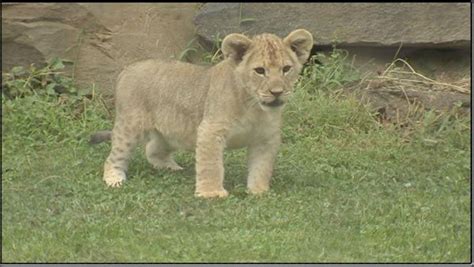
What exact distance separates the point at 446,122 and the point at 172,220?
3719 millimetres

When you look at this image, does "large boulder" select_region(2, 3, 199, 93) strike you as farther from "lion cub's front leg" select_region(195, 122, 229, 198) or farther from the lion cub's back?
"lion cub's front leg" select_region(195, 122, 229, 198)

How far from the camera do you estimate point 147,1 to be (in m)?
12.0

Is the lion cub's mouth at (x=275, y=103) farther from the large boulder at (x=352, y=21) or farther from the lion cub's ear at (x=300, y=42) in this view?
the large boulder at (x=352, y=21)

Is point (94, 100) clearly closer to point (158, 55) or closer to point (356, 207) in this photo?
point (158, 55)

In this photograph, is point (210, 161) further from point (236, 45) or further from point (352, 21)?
point (352, 21)

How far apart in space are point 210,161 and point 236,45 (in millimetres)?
882

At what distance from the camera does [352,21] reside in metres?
11.3

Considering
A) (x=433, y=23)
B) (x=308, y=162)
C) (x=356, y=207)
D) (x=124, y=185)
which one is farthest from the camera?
(x=433, y=23)

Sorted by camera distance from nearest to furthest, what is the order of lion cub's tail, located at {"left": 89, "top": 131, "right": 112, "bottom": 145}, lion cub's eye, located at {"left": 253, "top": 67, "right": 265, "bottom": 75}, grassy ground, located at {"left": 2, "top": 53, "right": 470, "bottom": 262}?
1. grassy ground, located at {"left": 2, "top": 53, "right": 470, "bottom": 262}
2. lion cub's eye, located at {"left": 253, "top": 67, "right": 265, "bottom": 75}
3. lion cub's tail, located at {"left": 89, "top": 131, "right": 112, "bottom": 145}

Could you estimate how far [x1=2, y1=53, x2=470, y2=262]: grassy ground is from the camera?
665 centimetres

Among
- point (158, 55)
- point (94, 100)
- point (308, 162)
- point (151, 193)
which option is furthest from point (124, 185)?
point (158, 55)

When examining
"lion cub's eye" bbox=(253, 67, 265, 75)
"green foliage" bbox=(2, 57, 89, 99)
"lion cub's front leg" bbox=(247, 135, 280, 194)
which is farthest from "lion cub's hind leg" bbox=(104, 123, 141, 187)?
"green foliage" bbox=(2, 57, 89, 99)

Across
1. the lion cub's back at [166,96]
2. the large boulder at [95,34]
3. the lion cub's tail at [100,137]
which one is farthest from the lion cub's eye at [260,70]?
the large boulder at [95,34]

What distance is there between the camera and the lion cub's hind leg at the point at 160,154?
8.95 meters
